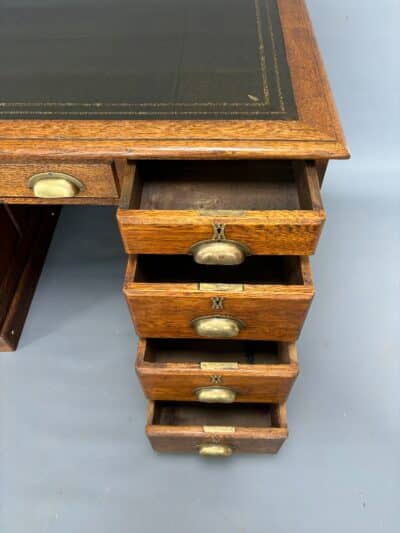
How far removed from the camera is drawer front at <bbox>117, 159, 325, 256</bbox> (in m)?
0.59

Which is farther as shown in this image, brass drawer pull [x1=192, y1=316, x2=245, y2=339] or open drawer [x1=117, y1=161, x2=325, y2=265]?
brass drawer pull [x1=192, y1=316, x2=245, y2=339]

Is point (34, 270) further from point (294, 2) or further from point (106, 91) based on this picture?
point (294, 2)

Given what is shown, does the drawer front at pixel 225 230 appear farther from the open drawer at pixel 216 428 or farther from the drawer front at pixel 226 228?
the open drawer at pixel 216 428

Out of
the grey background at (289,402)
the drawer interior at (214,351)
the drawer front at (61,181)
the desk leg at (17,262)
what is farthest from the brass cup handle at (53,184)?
the grey background at (289,402)

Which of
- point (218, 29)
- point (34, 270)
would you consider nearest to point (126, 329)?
point (34, 270)

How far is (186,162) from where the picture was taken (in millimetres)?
817

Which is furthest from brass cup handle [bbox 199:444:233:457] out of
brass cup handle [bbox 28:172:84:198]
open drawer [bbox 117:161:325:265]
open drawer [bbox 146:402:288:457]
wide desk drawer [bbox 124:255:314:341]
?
brass cup handle [bbox 28:172:84:198]

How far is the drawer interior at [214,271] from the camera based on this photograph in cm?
82

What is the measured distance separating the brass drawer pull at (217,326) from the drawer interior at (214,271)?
123 millimetres

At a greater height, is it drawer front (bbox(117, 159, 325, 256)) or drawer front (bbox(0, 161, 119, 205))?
drawer front (bbox(0, 161, 119, 205))

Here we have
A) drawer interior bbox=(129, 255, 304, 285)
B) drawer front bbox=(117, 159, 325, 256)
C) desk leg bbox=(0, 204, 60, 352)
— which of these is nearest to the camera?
drawer front bbox=(117, 159, 325, 256)

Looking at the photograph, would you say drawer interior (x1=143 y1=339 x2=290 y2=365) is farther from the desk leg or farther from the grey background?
the desk leg

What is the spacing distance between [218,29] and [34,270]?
823 millimetres

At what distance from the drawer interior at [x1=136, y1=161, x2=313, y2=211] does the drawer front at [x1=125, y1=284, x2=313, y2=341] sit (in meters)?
0.16
